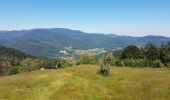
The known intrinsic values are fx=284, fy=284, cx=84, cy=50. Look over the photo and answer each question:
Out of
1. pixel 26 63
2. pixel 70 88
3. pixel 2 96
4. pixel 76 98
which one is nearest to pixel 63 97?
pixel 76 98

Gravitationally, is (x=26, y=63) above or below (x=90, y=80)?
below

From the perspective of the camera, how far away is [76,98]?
32406 mm

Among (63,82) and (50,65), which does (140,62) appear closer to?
(50,65)

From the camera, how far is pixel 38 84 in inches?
1666

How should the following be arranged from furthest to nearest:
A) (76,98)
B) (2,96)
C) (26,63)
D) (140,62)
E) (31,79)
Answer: (26,63) < (140,62) < (31,79) < (2,96) < (76,98)

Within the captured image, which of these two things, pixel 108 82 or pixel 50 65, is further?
pixel 50 65

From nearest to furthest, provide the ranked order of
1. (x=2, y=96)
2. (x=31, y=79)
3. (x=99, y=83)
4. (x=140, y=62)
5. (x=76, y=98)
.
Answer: (x=76, y=98) → (x=2, y=96) → (x=99, y=83) → (x=31, y=79) → (x=140, y=62)

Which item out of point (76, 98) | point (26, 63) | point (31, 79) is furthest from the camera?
point (26, 63)

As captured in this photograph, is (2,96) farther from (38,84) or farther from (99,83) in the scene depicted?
(99,83)

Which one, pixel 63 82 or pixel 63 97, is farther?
pixel 63 82

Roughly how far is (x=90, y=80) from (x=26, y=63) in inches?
4734

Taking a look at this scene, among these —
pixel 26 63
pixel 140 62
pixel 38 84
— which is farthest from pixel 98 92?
pixel 26 63

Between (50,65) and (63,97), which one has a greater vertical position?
(63,97)

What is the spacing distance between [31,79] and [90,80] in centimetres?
1022
